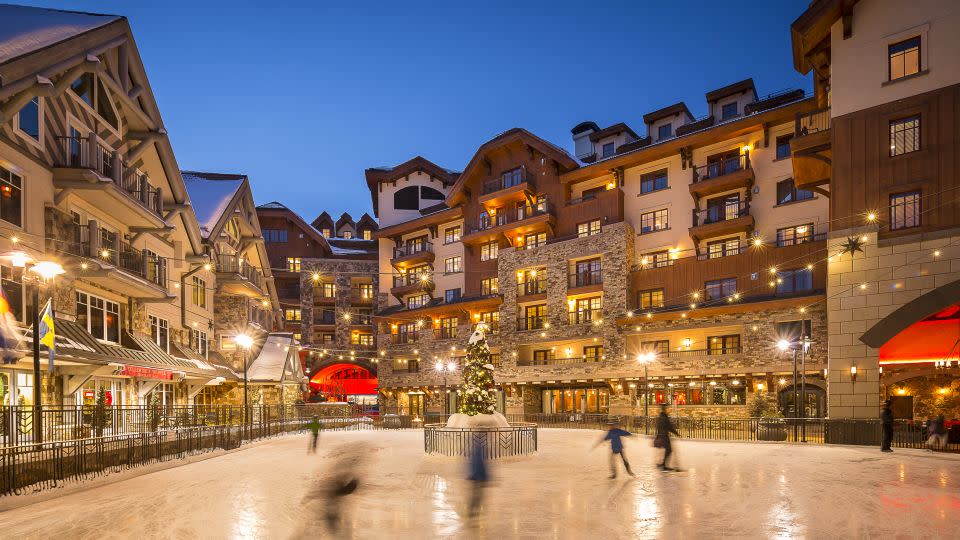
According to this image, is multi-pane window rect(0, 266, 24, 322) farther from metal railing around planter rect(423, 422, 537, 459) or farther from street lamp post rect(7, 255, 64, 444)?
metal railing around planter rect(423, 422, 537, 459)

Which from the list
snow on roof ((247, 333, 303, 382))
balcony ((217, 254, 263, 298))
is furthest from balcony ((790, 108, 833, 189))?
snow on roof ((247, 333, 303, 382))

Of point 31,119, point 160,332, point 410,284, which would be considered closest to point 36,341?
point 31,119

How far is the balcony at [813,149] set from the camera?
2594 centimetres

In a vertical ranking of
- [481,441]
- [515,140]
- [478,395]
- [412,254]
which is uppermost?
[515,140]

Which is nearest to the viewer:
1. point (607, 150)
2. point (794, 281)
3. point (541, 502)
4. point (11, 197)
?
point (541, 502)

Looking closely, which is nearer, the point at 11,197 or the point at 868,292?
the point at 11,197

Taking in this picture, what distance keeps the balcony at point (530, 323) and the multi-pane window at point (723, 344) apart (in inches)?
498

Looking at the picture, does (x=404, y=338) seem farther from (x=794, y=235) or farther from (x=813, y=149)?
(x=813, y=149)

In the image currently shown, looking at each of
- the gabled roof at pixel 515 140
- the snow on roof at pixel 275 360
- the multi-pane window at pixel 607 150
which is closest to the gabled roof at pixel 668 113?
the multi-pane window at pixel 607 150

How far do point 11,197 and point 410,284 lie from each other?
39151mm

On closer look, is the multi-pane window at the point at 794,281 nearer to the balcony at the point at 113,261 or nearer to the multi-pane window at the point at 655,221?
the multi-pane window at the point at 655,221

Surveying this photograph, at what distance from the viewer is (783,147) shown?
3647cm

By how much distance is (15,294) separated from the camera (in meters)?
18.0

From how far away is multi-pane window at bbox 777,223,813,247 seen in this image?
Answer: 34844 mm
